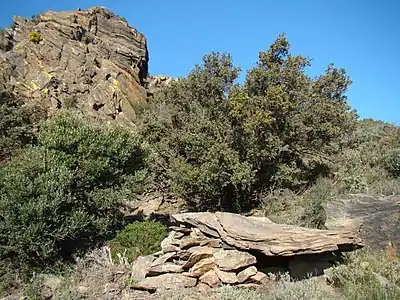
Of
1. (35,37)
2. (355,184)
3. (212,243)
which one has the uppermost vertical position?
(35,37)

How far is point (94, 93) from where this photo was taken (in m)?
28.0

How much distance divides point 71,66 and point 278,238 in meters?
26.8

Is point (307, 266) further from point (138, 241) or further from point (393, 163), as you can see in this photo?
point (393, 163)

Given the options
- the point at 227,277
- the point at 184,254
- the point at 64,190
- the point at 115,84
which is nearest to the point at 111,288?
the point at 184,254

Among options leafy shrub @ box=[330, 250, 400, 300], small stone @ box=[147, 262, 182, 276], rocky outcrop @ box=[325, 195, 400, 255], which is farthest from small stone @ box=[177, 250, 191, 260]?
rocky outcrop @ box=[325, 195, 400, 255]

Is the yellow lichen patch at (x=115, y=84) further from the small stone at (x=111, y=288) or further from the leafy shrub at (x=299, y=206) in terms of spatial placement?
the small stone at (x=111, y=288)

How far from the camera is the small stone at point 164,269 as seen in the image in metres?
8.02

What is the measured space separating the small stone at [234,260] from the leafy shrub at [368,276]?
183cm

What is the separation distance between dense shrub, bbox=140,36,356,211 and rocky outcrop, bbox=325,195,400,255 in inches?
223

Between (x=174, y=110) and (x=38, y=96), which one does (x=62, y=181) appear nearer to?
(x=174, y=110)

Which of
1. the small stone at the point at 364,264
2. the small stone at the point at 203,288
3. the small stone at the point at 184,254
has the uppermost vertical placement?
the small stone at the point at 364,264

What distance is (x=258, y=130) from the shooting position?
48.0 ft

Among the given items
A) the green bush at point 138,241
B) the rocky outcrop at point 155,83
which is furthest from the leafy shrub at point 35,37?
the green bush at point 138,241

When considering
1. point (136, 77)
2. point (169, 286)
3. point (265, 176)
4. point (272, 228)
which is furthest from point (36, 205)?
point (136, 77)
